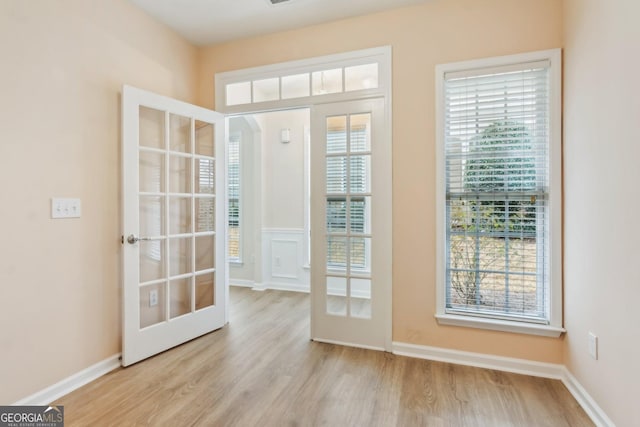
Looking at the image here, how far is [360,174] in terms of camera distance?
2.69 metres

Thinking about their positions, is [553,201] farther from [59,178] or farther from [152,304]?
[59,178]

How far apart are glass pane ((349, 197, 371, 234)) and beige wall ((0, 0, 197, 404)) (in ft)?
6.01

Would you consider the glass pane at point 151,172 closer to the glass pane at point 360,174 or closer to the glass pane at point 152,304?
the glass pane at point 152,304

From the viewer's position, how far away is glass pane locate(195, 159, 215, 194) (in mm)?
2928

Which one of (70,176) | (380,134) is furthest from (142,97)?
(380,134)

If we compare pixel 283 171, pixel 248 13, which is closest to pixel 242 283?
pixel 283 171

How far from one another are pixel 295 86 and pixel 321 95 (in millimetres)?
305

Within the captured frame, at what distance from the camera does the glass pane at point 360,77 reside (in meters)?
2.68

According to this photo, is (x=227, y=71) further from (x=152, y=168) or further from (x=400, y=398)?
(x=400, y=398)

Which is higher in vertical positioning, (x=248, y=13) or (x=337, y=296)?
(x=248, y=13)

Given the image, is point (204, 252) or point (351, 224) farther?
→ point (204, 252)

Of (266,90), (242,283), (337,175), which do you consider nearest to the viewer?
(337,175)

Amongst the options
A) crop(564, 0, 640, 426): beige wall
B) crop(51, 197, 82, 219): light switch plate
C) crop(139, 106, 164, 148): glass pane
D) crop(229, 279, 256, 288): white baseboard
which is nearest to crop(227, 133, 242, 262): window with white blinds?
crop(229, 279, 256, 288): white baseboard

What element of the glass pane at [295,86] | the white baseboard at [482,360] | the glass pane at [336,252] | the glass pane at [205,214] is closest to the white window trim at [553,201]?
the white baseboard at [482,360]
